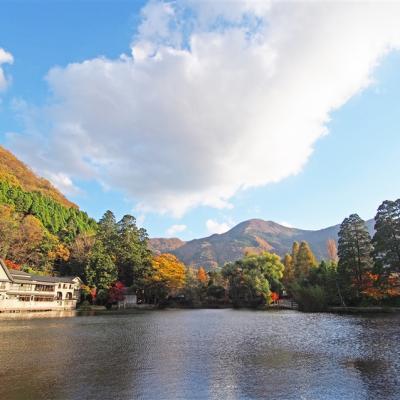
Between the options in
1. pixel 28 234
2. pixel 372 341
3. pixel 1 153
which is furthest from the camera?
pixel 1 153

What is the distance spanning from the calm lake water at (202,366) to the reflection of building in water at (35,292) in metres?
27.6

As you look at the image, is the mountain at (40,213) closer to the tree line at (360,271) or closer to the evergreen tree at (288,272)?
the evergreen tree at (288,272)

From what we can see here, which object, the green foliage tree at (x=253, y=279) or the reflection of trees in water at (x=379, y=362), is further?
the green foliage tree at (x=253, y=279)

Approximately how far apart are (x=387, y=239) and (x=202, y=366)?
1411 inches

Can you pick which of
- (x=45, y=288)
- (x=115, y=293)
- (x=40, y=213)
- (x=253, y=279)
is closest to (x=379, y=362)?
(x=253, y=279)

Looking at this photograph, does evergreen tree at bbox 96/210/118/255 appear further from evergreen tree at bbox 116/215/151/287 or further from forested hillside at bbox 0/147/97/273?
forested hillside at bbox 0/147/97/273

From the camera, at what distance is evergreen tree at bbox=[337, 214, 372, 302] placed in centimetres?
4697

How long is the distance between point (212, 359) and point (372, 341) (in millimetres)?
11187

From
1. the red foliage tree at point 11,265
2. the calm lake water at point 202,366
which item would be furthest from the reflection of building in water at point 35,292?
the calm lake water at point 202,366

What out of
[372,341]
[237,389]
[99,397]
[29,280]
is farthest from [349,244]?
[29,280]

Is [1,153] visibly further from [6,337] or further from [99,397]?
[99,397]

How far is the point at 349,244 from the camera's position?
159 ft

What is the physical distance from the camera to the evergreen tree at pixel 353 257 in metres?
47.0

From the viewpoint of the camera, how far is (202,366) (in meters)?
15.3
